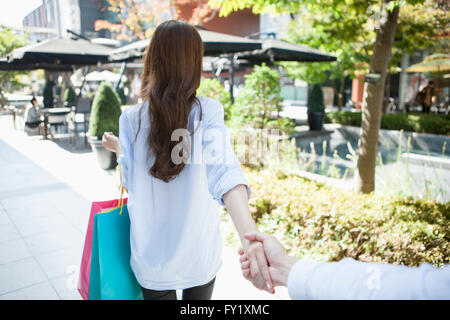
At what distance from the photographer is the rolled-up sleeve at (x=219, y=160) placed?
1.36 metres

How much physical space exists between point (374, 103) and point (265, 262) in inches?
133

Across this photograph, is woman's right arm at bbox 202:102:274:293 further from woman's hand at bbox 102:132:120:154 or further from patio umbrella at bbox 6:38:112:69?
patio umbrella at bbox 6:38:112:69

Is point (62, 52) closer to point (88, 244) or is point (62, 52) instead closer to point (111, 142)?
point (111, 142)

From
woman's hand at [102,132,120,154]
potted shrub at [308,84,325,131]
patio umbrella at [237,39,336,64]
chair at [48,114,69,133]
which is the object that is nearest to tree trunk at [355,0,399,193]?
woman's hand at [102,132,120,154]

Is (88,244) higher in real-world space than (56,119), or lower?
lower

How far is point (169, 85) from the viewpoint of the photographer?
1449 millimetres

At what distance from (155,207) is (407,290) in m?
0.97

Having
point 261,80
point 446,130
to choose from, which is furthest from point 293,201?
point 446,130

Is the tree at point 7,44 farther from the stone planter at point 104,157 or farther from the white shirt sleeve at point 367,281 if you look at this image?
the white shirt sleeve at point 367,281

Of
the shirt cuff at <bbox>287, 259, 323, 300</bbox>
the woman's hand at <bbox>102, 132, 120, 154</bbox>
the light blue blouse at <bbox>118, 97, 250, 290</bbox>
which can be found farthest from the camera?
the woman's hand at <bbox>102, 132, 120, 154</bbox>

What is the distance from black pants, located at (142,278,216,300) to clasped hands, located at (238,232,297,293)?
38cm

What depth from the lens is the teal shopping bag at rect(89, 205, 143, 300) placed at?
1472 mm

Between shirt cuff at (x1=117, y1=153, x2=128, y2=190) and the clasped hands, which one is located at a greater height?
shirt cuff at (x1=117, y1=153, x2=128, y2=190)

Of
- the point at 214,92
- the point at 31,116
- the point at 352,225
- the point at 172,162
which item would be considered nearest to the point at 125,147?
the point at 172,162
